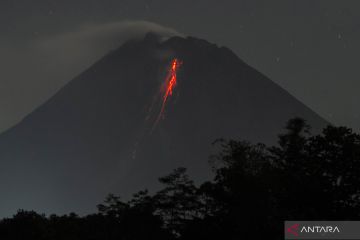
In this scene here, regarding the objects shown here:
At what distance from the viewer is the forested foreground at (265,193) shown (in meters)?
25.5

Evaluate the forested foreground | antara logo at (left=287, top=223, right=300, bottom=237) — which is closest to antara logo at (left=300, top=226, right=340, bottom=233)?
antara logo at (left=287, top=223, right=300, bottom=237)

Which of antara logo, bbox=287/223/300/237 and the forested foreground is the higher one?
the forested foreground

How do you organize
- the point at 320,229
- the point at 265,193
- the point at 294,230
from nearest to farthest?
1. the point at 294,230
2. the point at 320,229
3. the point at 265,193

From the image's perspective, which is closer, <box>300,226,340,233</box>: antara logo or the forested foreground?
<box>300,226,340,233</box>: antara logo

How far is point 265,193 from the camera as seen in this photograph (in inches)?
1117

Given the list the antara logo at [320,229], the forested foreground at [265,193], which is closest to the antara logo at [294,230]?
the antara logo at [320,229]

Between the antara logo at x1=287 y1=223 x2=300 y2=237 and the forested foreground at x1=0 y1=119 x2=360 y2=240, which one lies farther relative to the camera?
the forested foreground at x1=0 y1=119 x2=360 y2=240

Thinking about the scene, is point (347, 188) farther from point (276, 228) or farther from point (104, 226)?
point (104, 226)

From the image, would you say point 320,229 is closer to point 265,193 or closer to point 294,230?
Result: point 294,230

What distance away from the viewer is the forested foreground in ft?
83.5

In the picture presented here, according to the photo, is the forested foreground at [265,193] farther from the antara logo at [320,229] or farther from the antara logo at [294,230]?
the antara logo at [294,230]

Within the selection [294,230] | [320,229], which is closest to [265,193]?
[320,229]

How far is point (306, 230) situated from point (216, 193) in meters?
14.2

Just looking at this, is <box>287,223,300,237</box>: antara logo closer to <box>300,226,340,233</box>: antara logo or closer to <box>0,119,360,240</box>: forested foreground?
<box>300,226,340,233</box>: antara logo
